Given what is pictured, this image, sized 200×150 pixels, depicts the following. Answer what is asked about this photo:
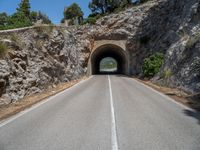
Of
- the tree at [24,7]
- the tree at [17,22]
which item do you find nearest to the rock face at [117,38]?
the tree at [17,22]

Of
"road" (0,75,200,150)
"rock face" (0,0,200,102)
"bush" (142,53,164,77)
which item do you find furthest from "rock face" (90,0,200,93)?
"road" (0,75,200,150)

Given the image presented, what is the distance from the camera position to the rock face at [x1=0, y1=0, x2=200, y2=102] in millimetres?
18625

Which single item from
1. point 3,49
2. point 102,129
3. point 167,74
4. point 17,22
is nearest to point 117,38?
point 17,22

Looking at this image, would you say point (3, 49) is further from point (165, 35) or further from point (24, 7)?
point (24, 7)

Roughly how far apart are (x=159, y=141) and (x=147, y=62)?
26238 mm

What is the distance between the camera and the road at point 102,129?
6983mm

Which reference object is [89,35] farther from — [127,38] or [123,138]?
[123,138]

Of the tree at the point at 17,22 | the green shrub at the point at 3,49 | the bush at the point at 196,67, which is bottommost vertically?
the bush at the point at 196,67

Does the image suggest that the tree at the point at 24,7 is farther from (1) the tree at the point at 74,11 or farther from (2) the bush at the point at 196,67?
(2) the bush at the point at 196,67

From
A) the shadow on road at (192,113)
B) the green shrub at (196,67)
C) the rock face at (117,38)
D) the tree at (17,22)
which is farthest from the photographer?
the tree at (17,22)

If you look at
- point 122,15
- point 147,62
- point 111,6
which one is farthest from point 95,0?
point 147,62

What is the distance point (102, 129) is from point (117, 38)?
125ft

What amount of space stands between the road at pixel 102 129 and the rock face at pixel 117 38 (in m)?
5.75

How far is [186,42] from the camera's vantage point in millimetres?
25391
